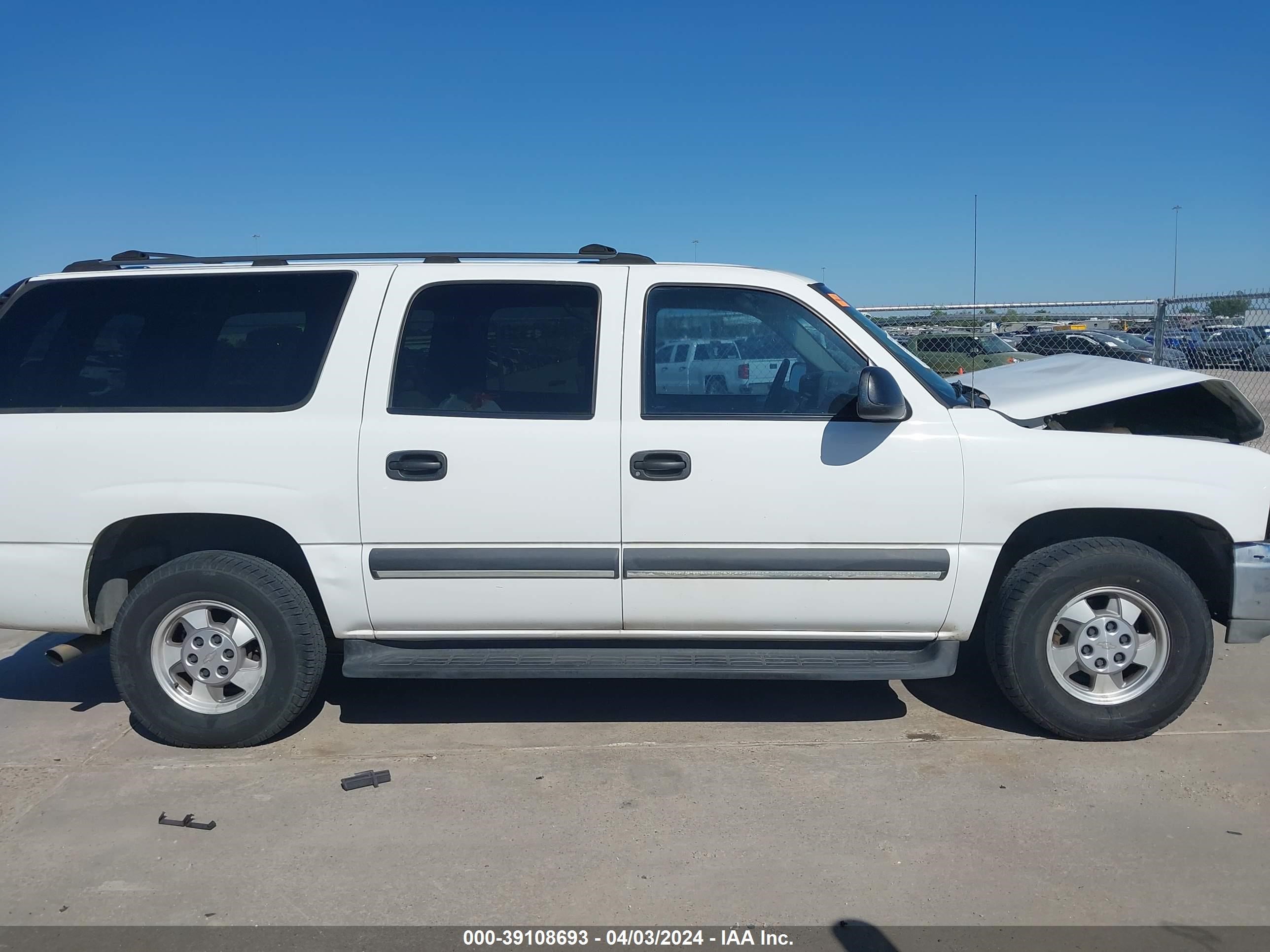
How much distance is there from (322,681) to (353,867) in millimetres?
1903

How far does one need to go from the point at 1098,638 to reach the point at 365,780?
2.93 meters

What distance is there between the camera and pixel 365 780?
395 cm

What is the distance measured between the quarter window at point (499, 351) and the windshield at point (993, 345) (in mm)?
4430

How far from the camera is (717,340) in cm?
412

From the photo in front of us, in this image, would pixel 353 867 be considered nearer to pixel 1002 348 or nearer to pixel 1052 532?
pixel 1052 532

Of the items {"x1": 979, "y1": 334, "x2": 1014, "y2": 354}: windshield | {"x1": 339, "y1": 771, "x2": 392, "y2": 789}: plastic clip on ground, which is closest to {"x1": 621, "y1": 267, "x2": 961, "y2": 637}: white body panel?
{"x1": 339, "y1": 771, "x2": 392, "y2": 789}: plastic clip on ground

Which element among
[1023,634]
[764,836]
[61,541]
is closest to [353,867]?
[764,836]

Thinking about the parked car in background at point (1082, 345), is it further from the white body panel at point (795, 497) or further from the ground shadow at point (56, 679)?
the ground shadow at point (56, 679)

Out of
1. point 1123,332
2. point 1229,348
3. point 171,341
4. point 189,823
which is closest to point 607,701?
point 189,823

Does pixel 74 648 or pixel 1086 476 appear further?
pixel 74 648

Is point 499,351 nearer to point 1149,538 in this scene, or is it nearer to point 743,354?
point 743,354

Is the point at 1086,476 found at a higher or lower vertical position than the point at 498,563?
higher

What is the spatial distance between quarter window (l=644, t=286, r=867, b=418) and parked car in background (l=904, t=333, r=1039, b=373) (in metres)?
2.48

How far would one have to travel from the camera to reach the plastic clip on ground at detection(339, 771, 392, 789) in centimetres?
392
